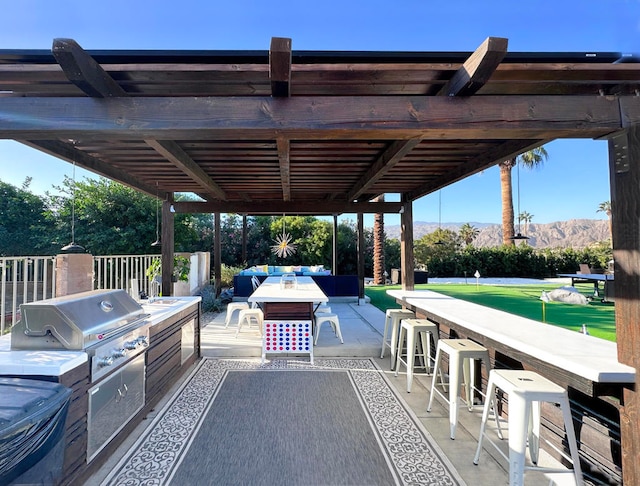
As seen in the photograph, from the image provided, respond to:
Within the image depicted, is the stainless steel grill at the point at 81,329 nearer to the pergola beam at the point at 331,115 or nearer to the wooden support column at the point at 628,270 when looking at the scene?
the pergola beam at the point at 331,115

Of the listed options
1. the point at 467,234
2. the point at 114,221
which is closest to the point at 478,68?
the point at 114,221

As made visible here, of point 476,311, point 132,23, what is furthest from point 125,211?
point 476,311

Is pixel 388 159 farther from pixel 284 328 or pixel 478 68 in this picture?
pixel 284 328

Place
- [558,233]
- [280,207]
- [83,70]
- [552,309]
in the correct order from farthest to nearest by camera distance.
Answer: [558,233] → [552,309] → [280,207] → [83,70]

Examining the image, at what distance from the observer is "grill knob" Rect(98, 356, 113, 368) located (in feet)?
6.84

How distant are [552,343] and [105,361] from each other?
2926 mm

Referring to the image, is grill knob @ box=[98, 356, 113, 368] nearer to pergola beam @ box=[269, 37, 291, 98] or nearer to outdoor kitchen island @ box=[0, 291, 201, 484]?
outdoor kitchen island @ box=[0, 291, 201, 484]

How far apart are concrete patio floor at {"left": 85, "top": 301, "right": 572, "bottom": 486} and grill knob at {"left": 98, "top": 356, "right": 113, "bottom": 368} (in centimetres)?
73

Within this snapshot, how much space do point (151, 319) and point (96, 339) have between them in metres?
0.86

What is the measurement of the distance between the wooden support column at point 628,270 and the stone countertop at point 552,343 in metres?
0.14

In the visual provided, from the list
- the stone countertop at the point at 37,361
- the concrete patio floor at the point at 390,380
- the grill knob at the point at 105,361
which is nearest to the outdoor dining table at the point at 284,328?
the concrete patio floor at the point at 390,380

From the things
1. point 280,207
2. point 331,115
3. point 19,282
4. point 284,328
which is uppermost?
point 280,207

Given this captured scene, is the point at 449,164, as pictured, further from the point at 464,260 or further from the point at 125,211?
the point at 464,260

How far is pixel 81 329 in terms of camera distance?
2.00 meters
